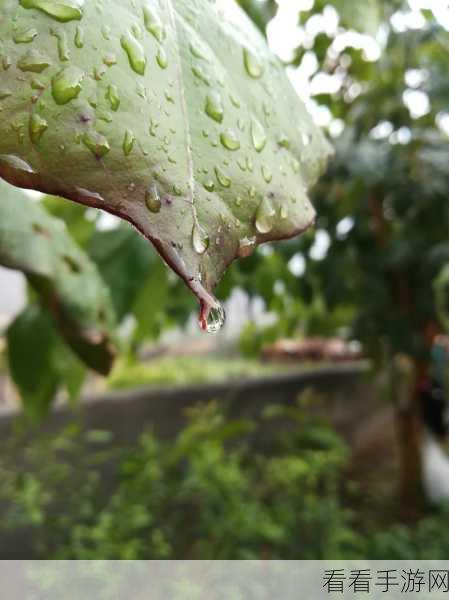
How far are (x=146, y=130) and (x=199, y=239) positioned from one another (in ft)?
0.14

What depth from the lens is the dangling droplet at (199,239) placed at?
0.20 meters

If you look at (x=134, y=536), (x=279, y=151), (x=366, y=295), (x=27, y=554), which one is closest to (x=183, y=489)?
(x=134, y=536)

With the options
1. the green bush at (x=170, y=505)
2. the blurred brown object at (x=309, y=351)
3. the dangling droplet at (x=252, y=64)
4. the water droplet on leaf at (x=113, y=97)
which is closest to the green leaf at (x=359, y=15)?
the dangling droplet at (x=252, y=64)

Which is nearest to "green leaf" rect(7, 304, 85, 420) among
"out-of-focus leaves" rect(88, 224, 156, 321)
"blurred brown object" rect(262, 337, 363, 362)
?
"out-of-focus leaves" rect(88, 224, 156, 321)

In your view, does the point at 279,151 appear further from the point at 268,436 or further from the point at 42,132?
the point at 268,436

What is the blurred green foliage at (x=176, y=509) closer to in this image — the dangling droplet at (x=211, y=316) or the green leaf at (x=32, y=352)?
the green leaf at (x=32, y=352)

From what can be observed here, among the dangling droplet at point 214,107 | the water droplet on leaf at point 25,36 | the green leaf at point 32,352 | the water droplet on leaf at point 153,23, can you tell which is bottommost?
the green leaf at point 32,352

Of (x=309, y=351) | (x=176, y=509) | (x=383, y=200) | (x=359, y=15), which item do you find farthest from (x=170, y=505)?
(x=309, y=351)

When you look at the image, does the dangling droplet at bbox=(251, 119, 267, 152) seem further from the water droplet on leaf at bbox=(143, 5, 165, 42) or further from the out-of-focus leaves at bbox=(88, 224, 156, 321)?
the out-of-focus leaves at bbox=(88, 224, 156, 321)

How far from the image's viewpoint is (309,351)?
11.5ft

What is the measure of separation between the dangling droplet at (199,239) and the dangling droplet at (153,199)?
0.01 m

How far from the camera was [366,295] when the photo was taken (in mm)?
1571

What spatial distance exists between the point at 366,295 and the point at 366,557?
665mm

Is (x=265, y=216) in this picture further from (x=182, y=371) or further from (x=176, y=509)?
(x=182, y=371)
